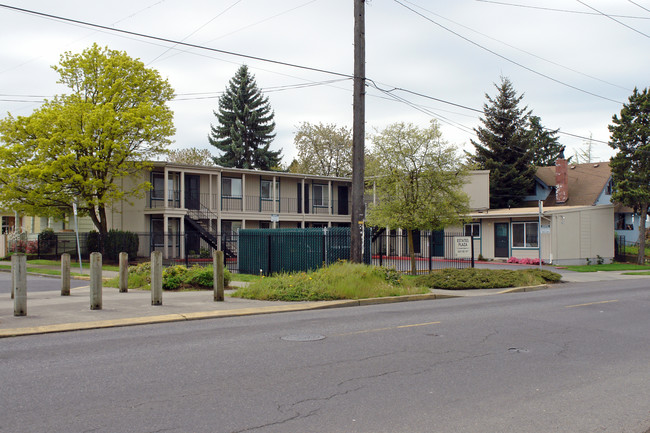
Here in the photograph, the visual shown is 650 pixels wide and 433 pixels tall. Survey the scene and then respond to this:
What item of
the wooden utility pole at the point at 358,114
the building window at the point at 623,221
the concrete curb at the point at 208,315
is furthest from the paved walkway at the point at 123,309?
the building window at the point at 623,221

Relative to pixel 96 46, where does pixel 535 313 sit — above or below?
below

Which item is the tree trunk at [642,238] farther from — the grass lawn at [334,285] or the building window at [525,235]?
the grass lawn at [334,285]

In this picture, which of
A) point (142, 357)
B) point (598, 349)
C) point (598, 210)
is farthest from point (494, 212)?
point (142, 357)

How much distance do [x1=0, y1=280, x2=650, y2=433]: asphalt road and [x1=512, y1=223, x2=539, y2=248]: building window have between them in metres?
22.7

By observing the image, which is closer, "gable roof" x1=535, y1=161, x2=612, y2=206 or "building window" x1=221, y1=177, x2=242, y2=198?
"building window" x1=221, y1=177, x2=242, y2=198

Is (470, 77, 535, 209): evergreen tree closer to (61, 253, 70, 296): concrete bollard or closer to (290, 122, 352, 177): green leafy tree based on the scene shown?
(290, 122, 352, 177): green leafy tree

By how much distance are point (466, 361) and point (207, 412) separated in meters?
3.75

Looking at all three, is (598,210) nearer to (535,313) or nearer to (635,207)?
(635,207)

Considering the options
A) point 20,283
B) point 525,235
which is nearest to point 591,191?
point 525,235

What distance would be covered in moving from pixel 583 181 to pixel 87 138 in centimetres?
3633

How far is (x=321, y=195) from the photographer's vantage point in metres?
44.2

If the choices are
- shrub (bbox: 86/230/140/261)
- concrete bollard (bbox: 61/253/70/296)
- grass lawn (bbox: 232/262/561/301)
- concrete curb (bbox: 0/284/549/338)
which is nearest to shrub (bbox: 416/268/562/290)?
A: grass lawn (bbox: 232/262/561/301)

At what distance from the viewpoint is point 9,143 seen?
3095 centimetres

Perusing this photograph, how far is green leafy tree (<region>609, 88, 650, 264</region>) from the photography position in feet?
117
